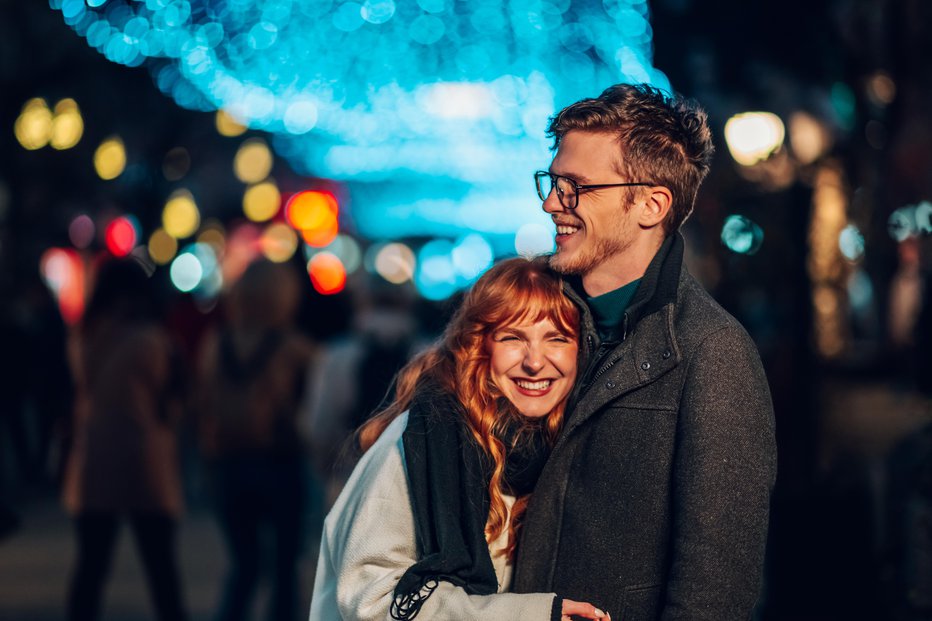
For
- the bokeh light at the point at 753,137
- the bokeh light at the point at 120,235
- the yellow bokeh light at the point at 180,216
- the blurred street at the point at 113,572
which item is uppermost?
the yellow bokeh light at the point at 180,216

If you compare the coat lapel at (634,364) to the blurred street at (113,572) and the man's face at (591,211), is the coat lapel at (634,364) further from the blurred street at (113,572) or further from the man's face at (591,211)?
the blurred street at (113,572)

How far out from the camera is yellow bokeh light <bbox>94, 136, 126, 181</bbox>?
28969 millimetres

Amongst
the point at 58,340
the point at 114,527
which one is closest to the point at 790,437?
the point at 114,527

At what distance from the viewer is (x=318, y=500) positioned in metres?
10.6

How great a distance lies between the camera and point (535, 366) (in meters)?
3.45

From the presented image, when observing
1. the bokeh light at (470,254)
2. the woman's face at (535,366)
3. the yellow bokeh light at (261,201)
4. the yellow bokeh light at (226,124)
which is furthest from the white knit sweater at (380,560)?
→ the bokeh light at (470,254)

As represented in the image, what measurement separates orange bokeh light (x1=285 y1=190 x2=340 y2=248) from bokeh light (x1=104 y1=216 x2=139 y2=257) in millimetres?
3578

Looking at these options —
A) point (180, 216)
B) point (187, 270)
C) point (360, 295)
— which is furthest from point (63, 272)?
point (360, 295)

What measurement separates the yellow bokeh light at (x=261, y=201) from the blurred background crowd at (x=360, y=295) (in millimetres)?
13894

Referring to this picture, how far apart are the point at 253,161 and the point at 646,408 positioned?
38000 millimetres

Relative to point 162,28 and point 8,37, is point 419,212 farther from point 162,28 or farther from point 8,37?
point 162,28

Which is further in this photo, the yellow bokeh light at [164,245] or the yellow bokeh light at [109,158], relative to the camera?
the yellow bokeh light at [164,245]

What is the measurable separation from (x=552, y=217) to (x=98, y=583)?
4.47 meters

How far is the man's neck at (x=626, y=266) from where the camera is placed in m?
3.37
